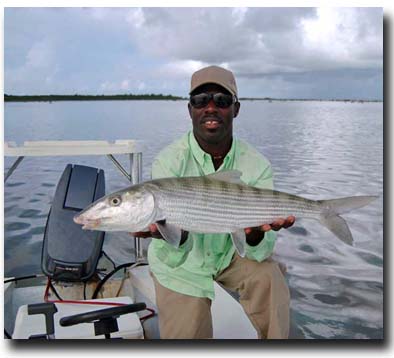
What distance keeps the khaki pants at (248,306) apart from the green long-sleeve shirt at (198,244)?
0.18 ft

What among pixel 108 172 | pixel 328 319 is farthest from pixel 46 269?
pixel 108 172

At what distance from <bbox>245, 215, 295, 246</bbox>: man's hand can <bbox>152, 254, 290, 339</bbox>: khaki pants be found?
0.65ft

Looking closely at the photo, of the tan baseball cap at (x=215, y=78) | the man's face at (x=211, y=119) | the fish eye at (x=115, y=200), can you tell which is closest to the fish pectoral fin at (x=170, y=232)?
the fish eye at (x=115, y=200)

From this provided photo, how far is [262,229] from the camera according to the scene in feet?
7.98

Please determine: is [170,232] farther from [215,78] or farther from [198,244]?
[215,78]

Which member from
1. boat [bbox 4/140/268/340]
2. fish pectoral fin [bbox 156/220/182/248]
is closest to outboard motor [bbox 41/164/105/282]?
boat [bbox 4/140/268/340]

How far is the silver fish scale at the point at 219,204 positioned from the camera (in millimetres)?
2248

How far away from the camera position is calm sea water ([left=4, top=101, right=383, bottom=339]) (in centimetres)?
393

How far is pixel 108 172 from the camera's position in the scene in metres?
6.70

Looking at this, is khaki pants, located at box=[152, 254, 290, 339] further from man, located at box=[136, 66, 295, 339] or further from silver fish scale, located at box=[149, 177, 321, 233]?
silver fish scale, located at box=[149, 177, 321, 233]

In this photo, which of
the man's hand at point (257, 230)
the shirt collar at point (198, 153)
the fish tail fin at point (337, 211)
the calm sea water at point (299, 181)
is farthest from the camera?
the calm sea water at point (299, 181)

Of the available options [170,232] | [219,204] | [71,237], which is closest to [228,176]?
[219,204]

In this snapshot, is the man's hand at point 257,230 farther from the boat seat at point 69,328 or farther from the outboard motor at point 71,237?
the outboard motor at point 71,237

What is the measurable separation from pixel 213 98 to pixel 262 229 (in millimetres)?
776
